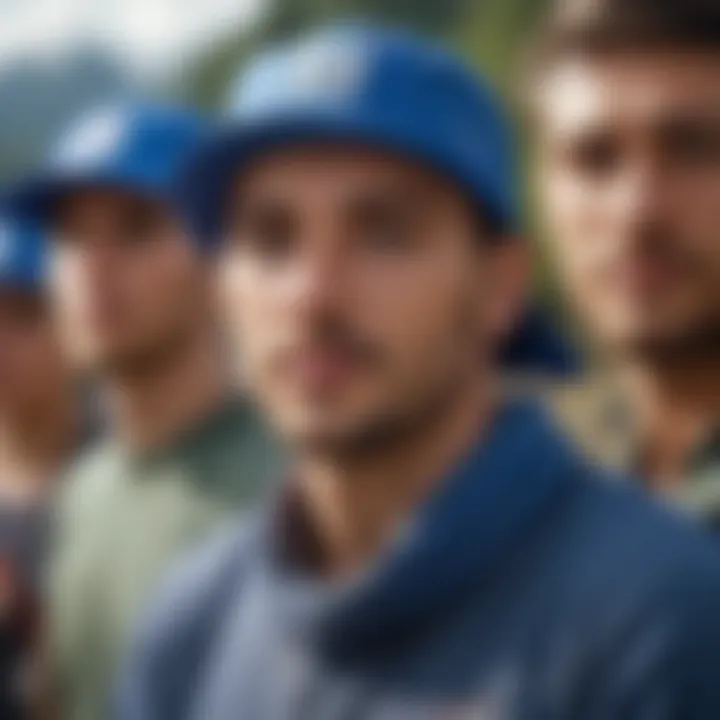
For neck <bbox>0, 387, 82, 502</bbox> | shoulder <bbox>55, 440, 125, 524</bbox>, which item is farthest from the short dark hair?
neck <bbox>0, 387, 82, 502</bbox>

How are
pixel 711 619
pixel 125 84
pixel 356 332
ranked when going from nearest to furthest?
pixel 711 619
pixel 356 332
pixel 125 84

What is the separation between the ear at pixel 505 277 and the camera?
188 centimetres

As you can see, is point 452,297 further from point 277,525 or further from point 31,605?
point 31,605

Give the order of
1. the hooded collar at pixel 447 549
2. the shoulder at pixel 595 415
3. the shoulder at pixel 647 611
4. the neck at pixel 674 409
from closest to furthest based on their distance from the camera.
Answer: the shoulder at pixel 647 611 < the hooded collar at pixel 447 549 < the neck at pixel 674 409 < the shoulder at pixel 595 415

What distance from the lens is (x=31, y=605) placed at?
9.04ft

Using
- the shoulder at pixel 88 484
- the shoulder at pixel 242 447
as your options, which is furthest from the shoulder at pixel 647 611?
the shoulder at pixel 88 484

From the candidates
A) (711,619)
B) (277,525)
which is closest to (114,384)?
(277,525)

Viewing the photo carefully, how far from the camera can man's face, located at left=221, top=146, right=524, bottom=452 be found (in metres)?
1.79

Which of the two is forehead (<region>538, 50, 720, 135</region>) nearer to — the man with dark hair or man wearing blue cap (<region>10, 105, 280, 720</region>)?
the man with dark hair

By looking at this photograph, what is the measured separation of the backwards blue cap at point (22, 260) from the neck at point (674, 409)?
3.65ft

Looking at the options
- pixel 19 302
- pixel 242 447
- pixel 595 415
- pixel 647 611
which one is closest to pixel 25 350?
pixel 19 302

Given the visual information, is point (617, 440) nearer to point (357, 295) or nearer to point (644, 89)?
point (644, 89)

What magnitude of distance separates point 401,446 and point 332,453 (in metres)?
0.06

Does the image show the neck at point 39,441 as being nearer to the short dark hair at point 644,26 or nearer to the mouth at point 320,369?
the short dark hair at point 644,26
